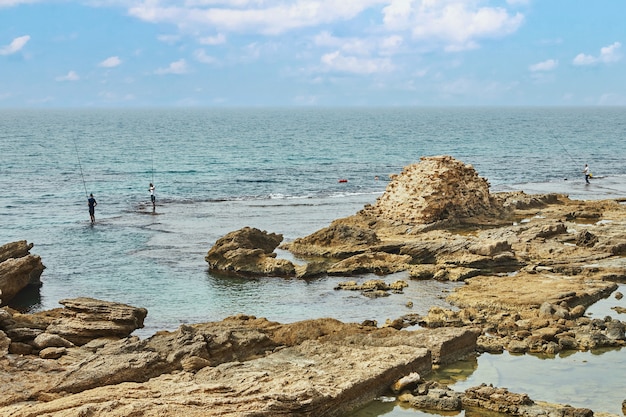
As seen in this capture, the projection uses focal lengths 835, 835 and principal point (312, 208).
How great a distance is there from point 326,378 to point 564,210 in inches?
1174

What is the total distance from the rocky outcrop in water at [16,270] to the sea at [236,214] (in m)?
0.51

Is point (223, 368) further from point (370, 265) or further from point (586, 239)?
point (586, 239)

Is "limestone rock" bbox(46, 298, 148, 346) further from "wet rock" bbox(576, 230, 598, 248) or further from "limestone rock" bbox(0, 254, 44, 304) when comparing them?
"wet rock" bbox(576, 230, 598, 248)

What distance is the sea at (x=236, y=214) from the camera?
2139 centimetres

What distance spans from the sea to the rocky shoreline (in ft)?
2.43

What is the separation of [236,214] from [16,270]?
72.2 ft

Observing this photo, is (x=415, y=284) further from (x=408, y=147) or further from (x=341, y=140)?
(x=341, y=140)

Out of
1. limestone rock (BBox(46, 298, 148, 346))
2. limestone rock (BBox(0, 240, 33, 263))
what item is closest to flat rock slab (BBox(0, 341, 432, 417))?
limestone rock (BBox(46, 298, 148, 346))

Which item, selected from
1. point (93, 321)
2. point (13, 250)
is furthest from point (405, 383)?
point (13, 250)

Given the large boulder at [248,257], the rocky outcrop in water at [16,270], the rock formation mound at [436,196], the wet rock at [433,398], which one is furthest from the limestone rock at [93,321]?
the rock formation mound at [436,196]

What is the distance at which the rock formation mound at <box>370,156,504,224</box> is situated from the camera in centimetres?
3903

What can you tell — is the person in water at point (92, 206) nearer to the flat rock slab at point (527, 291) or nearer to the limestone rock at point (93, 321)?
the limestone rock at point (93, 321)

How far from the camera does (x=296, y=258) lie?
116ft

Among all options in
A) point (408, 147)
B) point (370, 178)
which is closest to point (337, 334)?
point (370, 178)
